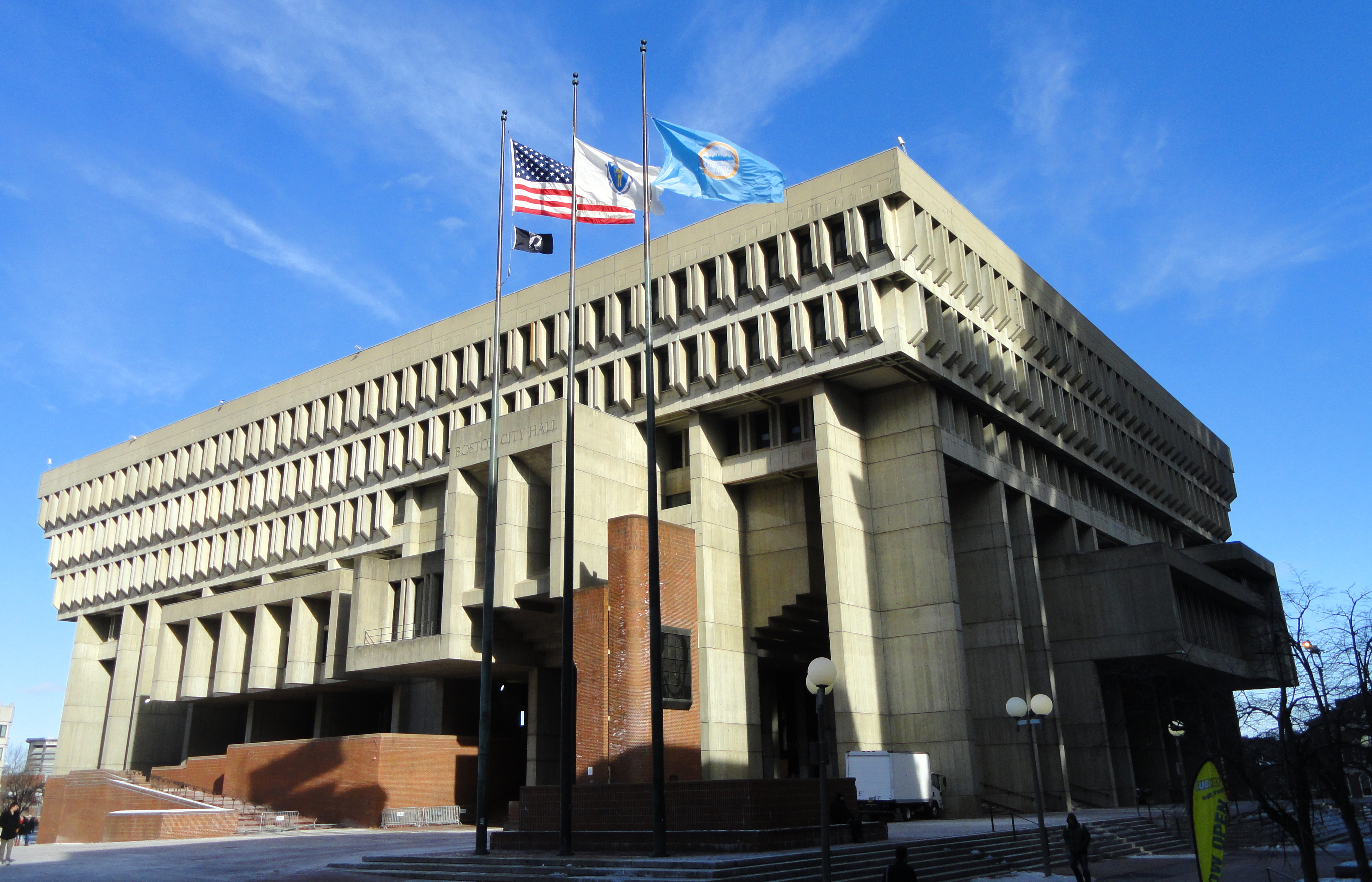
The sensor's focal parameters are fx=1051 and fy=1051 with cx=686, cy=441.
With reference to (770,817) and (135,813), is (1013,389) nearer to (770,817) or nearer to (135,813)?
(770,817)

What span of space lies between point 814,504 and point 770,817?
24796mm

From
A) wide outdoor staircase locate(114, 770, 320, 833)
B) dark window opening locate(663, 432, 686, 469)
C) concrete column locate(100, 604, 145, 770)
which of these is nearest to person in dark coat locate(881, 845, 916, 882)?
dark window opening locate(663, 432, 686, 469)

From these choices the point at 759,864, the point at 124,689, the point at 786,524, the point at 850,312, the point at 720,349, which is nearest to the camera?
the point at 759,864

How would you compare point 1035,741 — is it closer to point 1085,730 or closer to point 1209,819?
point 1209,819

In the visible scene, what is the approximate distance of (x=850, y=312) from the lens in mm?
42719

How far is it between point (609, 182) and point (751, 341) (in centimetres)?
2042

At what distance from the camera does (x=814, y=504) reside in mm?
45625

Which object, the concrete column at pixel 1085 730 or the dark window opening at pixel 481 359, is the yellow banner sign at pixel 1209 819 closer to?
the concrete column at pixel 1085 730

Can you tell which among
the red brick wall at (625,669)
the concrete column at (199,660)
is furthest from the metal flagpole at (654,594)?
the concrete column at (199,660)

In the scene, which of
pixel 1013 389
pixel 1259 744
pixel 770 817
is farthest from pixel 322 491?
pixel 1259 744

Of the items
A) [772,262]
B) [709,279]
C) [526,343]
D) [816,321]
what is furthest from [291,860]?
[526,343]

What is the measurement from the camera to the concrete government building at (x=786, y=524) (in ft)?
135

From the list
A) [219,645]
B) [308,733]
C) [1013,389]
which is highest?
[1013,389]

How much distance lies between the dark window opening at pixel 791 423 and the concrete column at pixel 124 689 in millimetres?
46941
